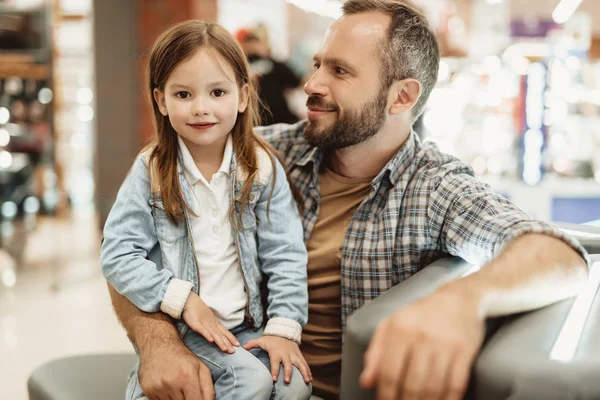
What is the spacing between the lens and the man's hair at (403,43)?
1.80 meters

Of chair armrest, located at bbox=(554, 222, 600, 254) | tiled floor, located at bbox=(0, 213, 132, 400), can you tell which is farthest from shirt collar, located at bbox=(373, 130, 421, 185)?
tiled floor, located at bbox=(0, 213, 132, 400)

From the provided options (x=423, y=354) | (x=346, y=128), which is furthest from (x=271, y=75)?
(x=423, y=354)

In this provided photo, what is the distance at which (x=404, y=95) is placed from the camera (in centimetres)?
187

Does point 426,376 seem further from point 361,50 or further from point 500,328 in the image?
point 361,50

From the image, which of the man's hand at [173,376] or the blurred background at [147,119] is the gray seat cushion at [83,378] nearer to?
the man's hand at [173,376]

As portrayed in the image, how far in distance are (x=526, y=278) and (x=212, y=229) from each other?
2.25ft

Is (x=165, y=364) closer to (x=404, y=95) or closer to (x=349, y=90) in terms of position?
(x=349, y=90)

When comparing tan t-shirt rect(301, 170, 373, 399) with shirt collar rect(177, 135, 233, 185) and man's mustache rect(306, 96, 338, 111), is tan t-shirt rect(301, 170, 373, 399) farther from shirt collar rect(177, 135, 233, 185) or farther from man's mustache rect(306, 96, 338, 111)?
shirt collar rect(177, 135, 233, 185)

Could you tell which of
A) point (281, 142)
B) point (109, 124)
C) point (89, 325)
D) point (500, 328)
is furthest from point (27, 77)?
point (500, 328)

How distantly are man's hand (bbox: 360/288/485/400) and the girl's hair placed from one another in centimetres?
64

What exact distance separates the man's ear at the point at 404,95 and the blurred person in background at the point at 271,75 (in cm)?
271

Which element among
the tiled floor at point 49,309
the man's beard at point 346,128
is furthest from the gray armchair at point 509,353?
the tiled floor at point 49,309

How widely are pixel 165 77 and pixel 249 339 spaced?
1.99ft

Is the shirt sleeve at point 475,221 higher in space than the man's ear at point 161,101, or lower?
lower
